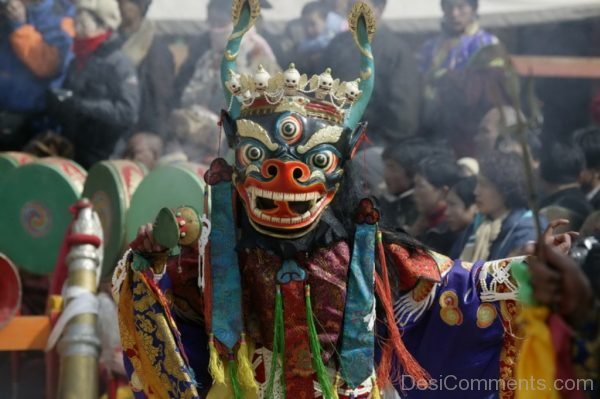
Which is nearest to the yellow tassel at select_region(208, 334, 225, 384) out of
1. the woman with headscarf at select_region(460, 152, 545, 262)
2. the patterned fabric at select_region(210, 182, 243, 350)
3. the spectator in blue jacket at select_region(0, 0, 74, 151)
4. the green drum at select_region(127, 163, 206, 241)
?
the patterned fabric at select_region(210, 182, 243, 350)

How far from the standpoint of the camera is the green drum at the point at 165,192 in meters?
7.27

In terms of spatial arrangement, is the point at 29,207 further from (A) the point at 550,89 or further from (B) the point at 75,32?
(A) the point at 550,89

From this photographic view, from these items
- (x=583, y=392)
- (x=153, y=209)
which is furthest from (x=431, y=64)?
(x=583, y=392)

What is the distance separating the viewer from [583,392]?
13.3 feet

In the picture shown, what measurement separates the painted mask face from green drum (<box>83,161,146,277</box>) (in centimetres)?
237

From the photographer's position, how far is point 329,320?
17.7 feet

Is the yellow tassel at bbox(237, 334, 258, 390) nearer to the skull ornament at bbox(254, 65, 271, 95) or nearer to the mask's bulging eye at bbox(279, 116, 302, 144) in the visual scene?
the mask's bulging eye at bbox(279, 116, 302, 144)

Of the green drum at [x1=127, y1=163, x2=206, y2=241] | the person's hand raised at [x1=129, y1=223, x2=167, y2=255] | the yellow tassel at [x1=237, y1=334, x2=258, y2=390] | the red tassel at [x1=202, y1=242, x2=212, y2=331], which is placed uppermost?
the green drum at [x1=127, y1=163, x2=206, y2=241]

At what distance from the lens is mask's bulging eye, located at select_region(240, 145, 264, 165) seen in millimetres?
5328

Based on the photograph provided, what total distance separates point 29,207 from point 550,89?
12.6ft

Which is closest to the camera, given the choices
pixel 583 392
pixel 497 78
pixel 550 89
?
pixel 583 392

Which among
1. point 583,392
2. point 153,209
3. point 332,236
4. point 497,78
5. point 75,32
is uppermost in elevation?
point 75,32

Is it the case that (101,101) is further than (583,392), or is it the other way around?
(101,101)

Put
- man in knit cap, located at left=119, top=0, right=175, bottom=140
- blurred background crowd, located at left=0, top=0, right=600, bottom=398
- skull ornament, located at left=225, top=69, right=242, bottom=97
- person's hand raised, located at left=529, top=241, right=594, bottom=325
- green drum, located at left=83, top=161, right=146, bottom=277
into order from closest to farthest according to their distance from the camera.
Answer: person's hand raised, located at left=529, top=241, right=594, bottom=325 < skull ornament, located at left=225, top=69, right=242, bottom=97 < green drum, located at left=83, top=161, right=146, bottom=277 < blurred background crowd, located at left=0, top=0, right=600, bottom=398 < man in knit cap, located at left=119, top=0, right=175, bottom=140
